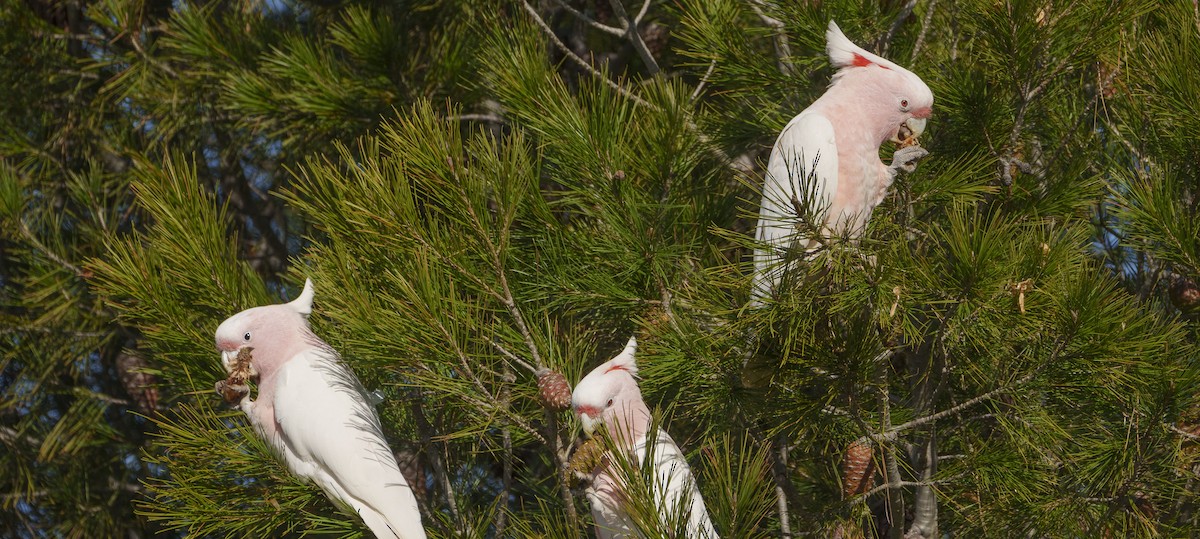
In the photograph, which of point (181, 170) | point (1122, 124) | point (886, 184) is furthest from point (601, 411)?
point (1122, 124)

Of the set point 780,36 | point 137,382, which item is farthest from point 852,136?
point 137,382

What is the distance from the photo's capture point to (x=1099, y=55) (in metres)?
2.13

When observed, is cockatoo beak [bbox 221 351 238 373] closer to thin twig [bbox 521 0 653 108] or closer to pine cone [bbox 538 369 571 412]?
pine cone [bbox 538 369 571 412]

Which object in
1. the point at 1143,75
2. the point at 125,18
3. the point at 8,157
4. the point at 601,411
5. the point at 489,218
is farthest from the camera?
the point at 8,157

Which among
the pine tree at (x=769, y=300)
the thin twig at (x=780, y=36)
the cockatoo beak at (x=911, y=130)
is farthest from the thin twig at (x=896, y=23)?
the cockatoo beak at (x=911, y=130)

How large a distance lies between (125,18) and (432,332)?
210cm

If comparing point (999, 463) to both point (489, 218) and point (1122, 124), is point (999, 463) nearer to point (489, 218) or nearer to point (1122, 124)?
point (1122, 124)

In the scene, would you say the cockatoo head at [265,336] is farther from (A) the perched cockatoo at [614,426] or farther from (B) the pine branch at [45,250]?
(B) the pine branch at [45,250]

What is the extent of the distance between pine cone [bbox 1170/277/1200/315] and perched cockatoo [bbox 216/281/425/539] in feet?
4.75

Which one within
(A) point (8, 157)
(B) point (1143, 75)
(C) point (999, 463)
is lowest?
(C) point (999, 463)

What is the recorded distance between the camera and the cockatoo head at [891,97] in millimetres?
1936

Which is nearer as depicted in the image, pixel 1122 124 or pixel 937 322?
pixel 937 322

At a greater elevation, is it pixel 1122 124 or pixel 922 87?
pixel 922 87

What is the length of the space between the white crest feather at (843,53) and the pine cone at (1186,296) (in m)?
0.71
